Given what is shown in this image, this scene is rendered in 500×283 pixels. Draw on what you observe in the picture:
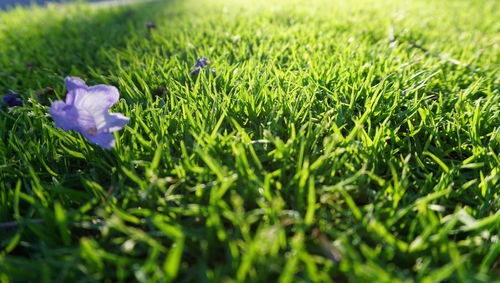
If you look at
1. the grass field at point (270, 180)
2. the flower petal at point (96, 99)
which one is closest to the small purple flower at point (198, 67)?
the grass field at point (270, 180)

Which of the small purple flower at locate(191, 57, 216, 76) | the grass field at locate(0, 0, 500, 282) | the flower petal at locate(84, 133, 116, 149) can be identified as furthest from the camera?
the small purple flower at locate(191, 57, 216, 76)

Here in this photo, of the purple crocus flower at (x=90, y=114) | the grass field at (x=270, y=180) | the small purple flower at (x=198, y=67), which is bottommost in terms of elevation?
the grass field at (x=270, y=180)

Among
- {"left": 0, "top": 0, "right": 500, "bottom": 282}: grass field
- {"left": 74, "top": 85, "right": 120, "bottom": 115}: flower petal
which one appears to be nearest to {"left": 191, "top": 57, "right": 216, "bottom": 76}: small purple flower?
{"left": 0, "top": 0, "right": 500, "bottom": 282}: grass field

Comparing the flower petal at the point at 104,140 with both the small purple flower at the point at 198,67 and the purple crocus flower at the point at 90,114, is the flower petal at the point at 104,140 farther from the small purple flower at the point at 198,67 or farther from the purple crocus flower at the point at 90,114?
the small purple flower at the point at 198,67

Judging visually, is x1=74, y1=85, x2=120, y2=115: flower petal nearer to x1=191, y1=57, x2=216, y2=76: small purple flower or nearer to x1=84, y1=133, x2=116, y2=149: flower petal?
x1=84, y1=133, x2=116, y2=149: flower petal

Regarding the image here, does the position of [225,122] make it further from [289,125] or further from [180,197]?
[180,197]

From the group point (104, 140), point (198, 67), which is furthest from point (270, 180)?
point (198, 67)
